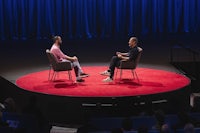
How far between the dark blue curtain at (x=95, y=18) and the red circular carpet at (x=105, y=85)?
4909 mm

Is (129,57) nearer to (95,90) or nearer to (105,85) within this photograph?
(105,85)

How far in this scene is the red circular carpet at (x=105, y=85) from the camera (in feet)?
29.6

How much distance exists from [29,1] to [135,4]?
139 inches

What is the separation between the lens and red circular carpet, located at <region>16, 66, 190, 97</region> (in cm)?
901

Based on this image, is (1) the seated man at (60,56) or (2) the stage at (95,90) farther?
(1) the seated man at (60,56)

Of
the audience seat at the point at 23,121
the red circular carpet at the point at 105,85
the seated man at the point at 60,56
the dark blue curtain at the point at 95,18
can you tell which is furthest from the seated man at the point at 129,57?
the dark blue curtain at the point at 95,18

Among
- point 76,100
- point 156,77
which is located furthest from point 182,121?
point 156,77

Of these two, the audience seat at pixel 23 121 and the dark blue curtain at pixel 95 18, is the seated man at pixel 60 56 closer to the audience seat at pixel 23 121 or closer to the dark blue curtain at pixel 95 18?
the audience seat at pixel 23 121

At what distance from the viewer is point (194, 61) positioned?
1165 cm

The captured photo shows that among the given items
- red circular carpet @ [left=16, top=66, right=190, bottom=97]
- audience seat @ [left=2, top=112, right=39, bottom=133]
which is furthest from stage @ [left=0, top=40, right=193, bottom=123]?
audience seat @ [left=2, top=112, right=39, bottom=133]

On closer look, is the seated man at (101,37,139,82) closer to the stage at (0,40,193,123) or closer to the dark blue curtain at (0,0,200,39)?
the stage at (0,40,193,123)

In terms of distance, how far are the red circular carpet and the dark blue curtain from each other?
4909 millimetres

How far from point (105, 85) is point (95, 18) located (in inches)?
263

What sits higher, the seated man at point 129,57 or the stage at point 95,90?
the seated man at point 129,57
